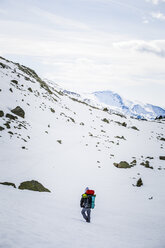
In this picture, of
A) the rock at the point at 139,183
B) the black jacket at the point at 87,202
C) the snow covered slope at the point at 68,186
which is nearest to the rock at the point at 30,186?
the snow covered slope at the point at 68,186

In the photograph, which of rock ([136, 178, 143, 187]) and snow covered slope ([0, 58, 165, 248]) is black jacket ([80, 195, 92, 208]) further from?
rock ([136, 178, 143, 187])

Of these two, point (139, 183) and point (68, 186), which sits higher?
point (139, 183)

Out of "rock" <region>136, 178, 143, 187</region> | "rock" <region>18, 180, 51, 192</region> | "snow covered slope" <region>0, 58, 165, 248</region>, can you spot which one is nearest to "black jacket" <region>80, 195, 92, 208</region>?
"snow covered slope" <region>0, 58, 165, 248</region>

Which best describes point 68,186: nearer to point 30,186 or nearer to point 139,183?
→ point 30,186

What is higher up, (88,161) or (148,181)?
(88,161)

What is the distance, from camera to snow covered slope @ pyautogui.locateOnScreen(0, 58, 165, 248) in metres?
7.12

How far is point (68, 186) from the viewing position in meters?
15.5

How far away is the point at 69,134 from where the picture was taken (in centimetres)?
3056

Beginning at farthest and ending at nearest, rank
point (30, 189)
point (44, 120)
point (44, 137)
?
point (44, 120), point (44, 137), point (30, 189)

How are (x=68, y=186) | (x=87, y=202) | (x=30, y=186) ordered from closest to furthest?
(x=87, y=202) → (x=30, y=186) → (x=68, y=186)

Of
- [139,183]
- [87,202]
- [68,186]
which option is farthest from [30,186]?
[139,183]

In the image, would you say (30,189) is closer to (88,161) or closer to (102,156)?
(88,161)

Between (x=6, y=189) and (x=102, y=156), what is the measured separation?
52.6ft

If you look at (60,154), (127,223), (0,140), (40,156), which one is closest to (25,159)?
(40,156)
